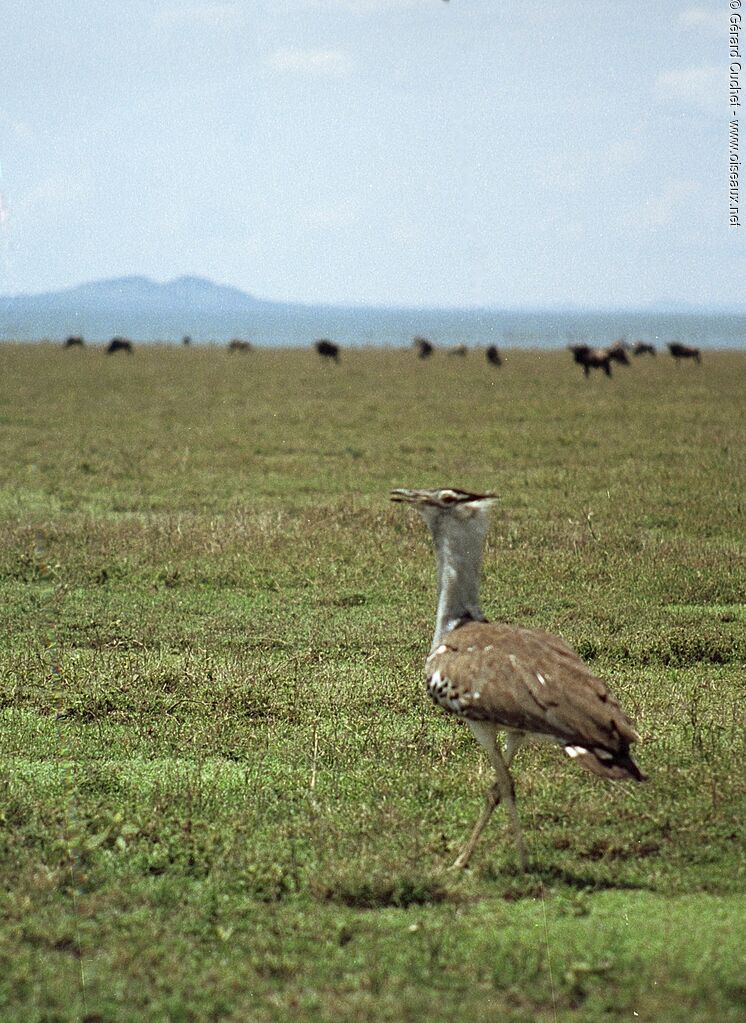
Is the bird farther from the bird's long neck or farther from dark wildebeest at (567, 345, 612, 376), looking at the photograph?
dark wildebeest at (567, 345, 612, 376)

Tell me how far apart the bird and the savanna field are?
20.1 inches

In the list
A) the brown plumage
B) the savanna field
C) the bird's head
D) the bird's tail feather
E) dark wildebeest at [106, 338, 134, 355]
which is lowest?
the savanna field

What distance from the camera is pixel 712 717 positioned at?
6.91 m

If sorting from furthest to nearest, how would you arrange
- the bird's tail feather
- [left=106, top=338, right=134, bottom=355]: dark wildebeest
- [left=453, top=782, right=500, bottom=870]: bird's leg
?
1. [left=106, top=338, right=134, bottom=355]: dark wildebeest
2. [left=453, top=782, right=500, bottom=870]: bird's leg
3. the bird's tail feather

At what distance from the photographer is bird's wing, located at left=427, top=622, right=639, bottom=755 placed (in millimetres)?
4707

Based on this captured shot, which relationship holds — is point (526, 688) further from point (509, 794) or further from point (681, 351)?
point (681, 351)

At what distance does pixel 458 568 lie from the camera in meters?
5.38

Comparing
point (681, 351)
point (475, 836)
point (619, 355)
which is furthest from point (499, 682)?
point (681, 351)

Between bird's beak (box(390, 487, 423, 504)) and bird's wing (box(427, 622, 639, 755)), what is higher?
bird's beak (box(390, 487, 423, 504))

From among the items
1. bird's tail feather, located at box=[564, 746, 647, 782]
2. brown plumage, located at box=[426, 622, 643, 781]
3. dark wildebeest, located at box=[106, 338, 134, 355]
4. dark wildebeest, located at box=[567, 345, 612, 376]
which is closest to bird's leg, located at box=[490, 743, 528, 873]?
brown plumage, located at box=[426, 622, 643, 781]

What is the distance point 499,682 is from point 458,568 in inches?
24.7

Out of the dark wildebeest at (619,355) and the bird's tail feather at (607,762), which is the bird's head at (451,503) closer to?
the bird's tail feather at (607,762)

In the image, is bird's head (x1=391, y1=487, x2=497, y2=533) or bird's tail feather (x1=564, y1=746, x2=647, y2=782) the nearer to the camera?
bird's tail feather (x1=564, y1=746, x2=647, y2=782)

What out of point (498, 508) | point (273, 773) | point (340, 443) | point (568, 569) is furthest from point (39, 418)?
point (273, 773)
